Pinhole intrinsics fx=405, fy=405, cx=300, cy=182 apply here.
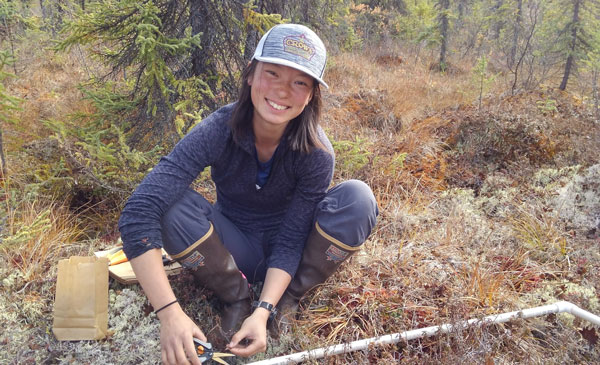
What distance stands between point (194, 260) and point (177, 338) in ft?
1.54

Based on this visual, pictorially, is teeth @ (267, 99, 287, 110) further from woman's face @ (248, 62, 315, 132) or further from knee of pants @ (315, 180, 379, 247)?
knee of pants @ (315, 180, 379, 247)

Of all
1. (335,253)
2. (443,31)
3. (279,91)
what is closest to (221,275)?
(335,253)

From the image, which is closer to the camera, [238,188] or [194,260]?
[194,260]

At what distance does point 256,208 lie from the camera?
2.39 meters

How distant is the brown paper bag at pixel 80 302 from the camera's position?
2.05 metres

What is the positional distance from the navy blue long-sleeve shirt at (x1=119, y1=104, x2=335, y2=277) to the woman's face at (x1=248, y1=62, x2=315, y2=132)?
21 cm

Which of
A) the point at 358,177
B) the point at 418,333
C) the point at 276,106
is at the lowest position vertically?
the point at 358,177

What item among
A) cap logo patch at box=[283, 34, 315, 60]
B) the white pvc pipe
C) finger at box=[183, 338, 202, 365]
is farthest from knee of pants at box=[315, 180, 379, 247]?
finger at box=[183, 338, 202, 365]

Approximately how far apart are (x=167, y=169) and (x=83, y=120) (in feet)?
10.7

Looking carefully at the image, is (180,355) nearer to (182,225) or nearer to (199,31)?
(182,225)

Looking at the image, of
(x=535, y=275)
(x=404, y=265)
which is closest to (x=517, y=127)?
(x=535, y=275)

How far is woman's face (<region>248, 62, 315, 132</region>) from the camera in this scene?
1871mm

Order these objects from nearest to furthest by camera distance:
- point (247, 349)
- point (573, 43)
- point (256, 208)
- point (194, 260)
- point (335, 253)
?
point (247, 349)
point (194, 260)
point (335, 253)
point (256, 208)
point (573, 43)

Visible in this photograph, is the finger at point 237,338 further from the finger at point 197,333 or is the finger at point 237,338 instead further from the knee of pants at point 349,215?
the knee of pants at point 349,215
